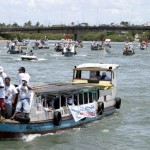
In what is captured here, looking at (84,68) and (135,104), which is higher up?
(84,68)

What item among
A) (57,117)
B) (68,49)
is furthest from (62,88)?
(68,49)

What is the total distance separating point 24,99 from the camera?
2069 cm

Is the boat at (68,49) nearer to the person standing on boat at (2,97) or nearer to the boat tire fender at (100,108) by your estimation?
the boat tire fender at (100,108)

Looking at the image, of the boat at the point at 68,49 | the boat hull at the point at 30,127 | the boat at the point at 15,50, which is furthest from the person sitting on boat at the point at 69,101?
the boat at the point at 15,50

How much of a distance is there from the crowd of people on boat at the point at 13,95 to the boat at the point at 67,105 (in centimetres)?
28

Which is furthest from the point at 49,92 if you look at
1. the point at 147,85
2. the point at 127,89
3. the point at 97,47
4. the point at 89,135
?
the point at 97,47

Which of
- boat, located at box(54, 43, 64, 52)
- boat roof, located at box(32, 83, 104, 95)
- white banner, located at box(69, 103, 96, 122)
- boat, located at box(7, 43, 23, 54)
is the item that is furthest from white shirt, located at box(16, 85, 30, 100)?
boat, located at box(54, 43, 64, 52)

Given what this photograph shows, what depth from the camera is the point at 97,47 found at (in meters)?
122

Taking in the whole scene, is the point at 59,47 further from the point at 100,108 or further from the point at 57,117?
the point at 57,117

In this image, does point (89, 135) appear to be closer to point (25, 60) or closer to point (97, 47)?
point (25, 60)

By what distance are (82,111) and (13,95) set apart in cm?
400

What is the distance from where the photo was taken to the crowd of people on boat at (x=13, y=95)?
66.7ft

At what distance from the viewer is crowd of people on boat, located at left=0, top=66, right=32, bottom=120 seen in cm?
2033

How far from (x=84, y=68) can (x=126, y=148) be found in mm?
7944
